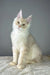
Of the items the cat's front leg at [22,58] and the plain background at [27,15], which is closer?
the cat's front leg at [22,58]

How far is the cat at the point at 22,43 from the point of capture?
119 cm

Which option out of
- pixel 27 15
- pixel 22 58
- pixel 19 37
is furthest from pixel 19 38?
pixel 27 15

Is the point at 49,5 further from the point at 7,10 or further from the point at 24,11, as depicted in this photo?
the point at 7,10

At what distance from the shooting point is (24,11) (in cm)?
163

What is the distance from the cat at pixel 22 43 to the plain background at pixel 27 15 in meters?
0.41

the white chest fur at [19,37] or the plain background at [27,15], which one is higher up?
the plain background at [27,15]

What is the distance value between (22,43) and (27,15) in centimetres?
55

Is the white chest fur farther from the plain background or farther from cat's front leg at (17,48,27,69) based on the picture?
the plain background

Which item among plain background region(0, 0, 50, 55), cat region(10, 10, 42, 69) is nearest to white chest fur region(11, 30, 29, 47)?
cat region(10, 10, 42, 69)

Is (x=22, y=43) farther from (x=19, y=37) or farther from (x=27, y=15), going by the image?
(x=27, y=15)

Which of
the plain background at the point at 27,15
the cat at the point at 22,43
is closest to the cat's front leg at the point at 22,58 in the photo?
the cat at the point at 22,43

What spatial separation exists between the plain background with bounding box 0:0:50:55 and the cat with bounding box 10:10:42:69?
414 mm

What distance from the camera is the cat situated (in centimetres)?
119

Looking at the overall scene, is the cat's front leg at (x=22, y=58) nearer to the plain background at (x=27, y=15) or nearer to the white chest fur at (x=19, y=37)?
the white chest fur at (x=19, y=37)
